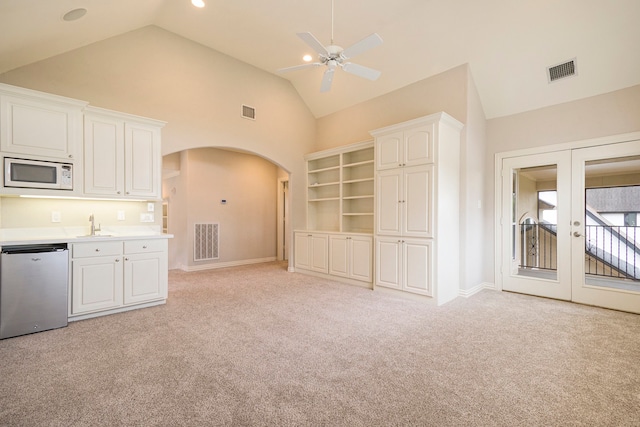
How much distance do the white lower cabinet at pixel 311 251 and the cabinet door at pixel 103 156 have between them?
328 centimetres

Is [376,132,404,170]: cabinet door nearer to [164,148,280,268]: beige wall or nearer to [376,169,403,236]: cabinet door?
[376,169,403,236]: cabinet door

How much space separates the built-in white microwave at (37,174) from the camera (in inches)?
119

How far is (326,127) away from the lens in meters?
6.61

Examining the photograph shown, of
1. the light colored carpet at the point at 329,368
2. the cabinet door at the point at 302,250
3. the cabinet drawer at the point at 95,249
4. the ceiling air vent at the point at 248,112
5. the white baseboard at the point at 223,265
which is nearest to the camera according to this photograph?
the light colored carpet at the point at 329,368

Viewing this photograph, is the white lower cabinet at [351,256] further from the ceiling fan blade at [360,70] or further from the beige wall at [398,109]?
the ceiling fan blade at [360,70]

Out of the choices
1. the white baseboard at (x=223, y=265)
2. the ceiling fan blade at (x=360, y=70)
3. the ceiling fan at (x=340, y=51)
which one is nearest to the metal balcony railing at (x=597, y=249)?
the ceiling fan blade at (x=360, y=70)

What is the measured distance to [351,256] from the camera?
514 centimetres

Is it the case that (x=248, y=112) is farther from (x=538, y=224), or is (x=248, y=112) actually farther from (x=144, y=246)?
(x=538, y=224)

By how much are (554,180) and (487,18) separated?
2.43m

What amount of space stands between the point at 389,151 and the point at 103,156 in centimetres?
384

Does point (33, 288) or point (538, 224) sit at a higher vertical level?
point (538, 224)

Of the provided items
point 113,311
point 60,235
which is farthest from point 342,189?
point 60,235

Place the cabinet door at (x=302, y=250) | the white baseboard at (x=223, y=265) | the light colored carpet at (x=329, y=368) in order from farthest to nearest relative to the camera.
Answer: the white baseboard at (x=223, y=265) < the cabinet door at (x=302, y=250) < the light colored carpet at (x=329, y=368)

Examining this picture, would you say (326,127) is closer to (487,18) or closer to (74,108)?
(487,18)
